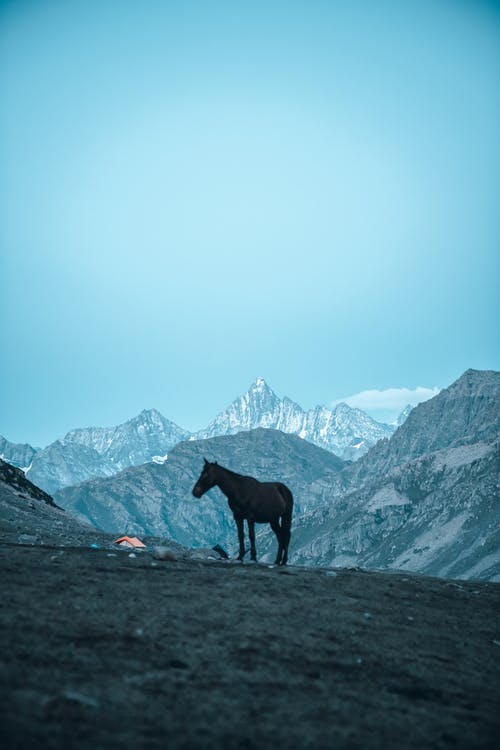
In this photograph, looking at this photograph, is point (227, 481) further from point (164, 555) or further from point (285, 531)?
point (164, 555)

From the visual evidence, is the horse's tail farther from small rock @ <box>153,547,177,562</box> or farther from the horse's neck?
small rock @ <box>153,547,177,562</box>

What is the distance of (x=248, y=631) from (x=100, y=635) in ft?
9.60

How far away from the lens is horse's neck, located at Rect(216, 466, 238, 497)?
26.1 metres

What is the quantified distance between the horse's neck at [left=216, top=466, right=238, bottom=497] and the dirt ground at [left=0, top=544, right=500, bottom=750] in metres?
7.10

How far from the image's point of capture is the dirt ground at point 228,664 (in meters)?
8.80

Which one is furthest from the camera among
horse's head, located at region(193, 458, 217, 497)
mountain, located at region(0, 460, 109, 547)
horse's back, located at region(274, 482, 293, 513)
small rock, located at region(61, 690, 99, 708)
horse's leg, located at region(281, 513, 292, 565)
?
mountain, located at region(0, 460, 109, 547)

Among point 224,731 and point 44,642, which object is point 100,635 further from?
point 224,731

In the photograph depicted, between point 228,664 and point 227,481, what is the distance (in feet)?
48.5

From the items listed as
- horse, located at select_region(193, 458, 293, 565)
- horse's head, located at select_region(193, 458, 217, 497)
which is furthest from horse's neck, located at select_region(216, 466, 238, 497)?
horse's head, located at select_region(193, 458, 217, 497)

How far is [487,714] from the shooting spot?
10625 mm

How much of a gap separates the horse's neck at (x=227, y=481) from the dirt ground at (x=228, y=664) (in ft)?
23.3

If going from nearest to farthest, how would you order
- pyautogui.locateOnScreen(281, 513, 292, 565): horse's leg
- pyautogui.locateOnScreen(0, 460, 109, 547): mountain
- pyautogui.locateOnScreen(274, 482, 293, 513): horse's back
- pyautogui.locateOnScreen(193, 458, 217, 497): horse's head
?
pyautogui.locateOnScreen(193, 458, 217, 497): horse's head < pyautogui.locateOnScreen(281, 513, 292, 565): horse's leg < pyautogui.locateOnScreen(274, 482, 293, 513): horse's back < pyautogui.locateOnScreen(0, 460, 109, 547): mountain

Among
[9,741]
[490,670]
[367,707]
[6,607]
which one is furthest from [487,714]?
[6,607]

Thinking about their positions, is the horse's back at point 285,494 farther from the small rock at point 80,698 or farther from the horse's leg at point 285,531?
the small rock at point 80,698
